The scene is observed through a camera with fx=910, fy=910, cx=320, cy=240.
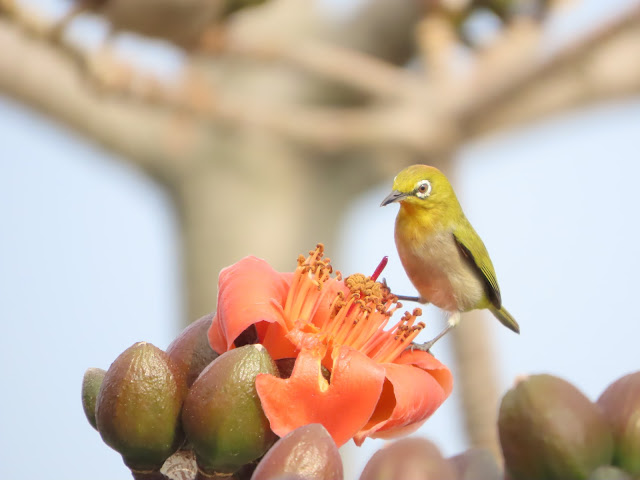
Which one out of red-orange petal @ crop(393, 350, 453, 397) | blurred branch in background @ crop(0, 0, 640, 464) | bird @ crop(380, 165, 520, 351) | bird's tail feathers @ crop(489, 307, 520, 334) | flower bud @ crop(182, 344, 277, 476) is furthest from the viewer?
blurred branch in background @ crop(0, 0, 640, 464)

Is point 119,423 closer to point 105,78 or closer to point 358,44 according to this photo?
point 105,78

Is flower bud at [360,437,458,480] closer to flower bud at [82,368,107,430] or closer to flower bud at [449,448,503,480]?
flower bud at [449,448,503,480]

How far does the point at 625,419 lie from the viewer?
2.41 ft

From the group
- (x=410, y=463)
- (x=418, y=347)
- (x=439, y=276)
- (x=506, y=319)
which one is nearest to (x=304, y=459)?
(x=410, y=463)

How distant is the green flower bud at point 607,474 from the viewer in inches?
27.7

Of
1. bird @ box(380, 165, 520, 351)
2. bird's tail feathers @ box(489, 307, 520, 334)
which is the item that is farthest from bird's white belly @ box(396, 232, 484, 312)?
bird's tail feathers @ box(489, 307, 520, 334)

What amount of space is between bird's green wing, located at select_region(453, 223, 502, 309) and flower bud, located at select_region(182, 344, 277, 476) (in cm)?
63

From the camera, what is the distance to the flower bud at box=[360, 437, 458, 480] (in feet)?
2.24

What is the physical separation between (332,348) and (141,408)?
24 cm

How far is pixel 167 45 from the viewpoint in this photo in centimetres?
306

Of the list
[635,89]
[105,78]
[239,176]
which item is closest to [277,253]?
[239,176]

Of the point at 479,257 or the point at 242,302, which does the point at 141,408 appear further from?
the point at 479,257

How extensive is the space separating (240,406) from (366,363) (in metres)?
0.17

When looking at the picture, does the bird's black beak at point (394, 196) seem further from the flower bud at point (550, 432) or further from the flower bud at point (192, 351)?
the flower bud at point (550, 432)
